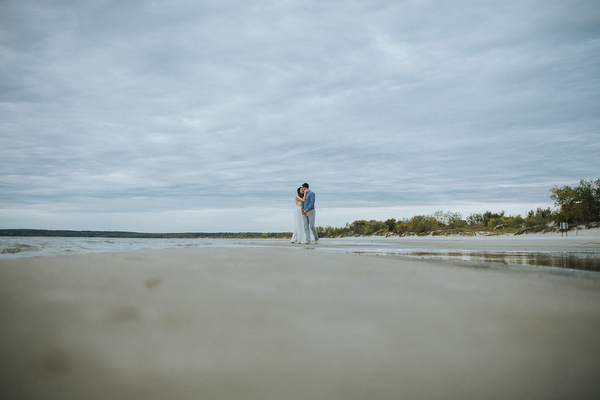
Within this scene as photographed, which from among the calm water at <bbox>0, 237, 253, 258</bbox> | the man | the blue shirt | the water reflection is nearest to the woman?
the man

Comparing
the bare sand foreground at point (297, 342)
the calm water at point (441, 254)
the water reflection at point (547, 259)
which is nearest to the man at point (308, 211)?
the calm water at point (441, 254)

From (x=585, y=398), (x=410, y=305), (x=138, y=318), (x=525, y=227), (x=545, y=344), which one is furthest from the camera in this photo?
(x=525, y=227)

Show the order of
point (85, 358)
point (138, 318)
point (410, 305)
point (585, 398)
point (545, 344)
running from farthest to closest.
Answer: point (410, 305), point (138, 318), point (545, 344), point (85, 358), point (585, 398)

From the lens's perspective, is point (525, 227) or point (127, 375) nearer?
point (127, 375)

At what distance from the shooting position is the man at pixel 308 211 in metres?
12.2

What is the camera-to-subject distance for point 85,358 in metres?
0.92

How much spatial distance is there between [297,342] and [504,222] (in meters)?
31.2

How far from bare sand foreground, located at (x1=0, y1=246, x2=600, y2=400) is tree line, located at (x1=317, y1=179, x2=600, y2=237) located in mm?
23947

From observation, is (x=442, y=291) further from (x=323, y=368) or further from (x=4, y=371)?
(x=4, y=371)

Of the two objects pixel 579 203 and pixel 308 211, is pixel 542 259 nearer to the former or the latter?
pixel 308 211

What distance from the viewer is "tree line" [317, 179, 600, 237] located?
20.6m

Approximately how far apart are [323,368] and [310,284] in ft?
3.58

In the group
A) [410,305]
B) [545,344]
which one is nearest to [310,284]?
[410,305]

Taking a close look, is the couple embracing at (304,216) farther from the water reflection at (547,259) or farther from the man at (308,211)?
the water reflection at (547,259)
